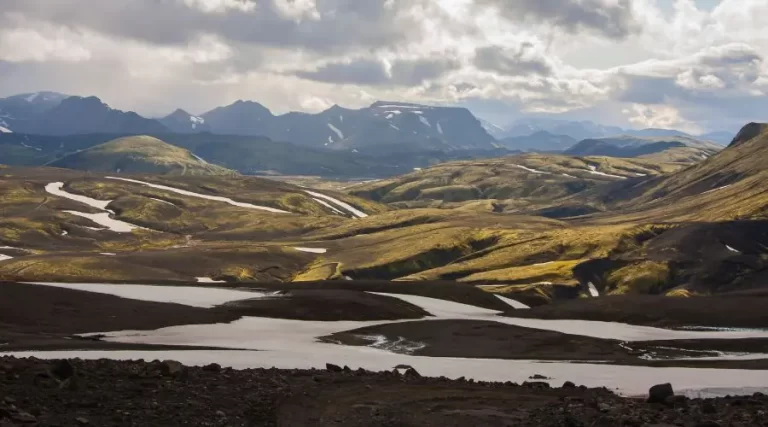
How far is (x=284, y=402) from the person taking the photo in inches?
950

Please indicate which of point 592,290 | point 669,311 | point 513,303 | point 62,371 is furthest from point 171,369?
point 592,290

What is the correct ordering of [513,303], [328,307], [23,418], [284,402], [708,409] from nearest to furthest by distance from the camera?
1. [23,418]
2. [284,402]
3. [708,409]
4. [328,307]
5. [513,303]

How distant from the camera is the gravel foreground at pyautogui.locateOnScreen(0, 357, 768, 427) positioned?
1986 centimetres

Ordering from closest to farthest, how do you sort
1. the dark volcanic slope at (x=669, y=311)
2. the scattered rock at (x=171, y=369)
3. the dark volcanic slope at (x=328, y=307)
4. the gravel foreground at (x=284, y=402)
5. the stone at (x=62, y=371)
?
1. the gravel foreground at (x=284, y=402)
2. the stone at (x=62, y=371)
3. the scattered rock at (x=171, y=369)
4. the dark volcanic slope at (x=328, y=307)
5. the dark volcanic slope at (x=669, y=311)

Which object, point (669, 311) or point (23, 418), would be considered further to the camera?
point (669, 311)

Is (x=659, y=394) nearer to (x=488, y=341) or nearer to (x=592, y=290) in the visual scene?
(x=488, y=341)

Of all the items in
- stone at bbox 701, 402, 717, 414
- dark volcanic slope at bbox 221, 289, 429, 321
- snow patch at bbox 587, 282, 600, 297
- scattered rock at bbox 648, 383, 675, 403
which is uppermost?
snow patch at bbox 587, 282, 600, 297

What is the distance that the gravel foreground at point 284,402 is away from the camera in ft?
65.2

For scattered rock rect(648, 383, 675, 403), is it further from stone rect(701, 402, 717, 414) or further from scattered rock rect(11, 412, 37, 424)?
scattered rock rect(11, 412, 37, 424)

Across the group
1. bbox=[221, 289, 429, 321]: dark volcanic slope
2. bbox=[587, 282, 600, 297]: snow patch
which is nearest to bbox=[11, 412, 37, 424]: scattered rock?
bbox=[221, 289, 429, 321]: dark volcanic slope

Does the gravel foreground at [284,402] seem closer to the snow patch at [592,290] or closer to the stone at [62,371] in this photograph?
the stone at [62,371]

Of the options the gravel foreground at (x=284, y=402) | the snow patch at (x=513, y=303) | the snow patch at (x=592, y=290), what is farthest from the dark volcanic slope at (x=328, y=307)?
the snow patch at (x=592, y=290)

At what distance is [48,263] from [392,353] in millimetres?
159447

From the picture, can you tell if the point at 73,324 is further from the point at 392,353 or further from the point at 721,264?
the point at 721,264
